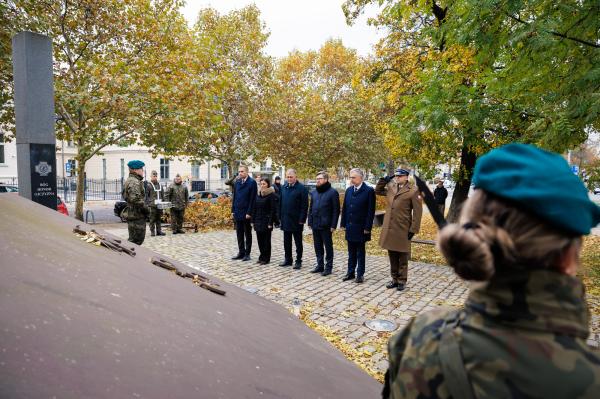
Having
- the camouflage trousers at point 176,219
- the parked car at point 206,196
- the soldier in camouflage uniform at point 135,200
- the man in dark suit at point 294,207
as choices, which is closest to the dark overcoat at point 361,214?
the man in dark suit at point 294,207

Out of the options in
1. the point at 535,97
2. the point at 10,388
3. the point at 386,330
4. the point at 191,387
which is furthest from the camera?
the point at 535,97

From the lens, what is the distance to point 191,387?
1.51 m

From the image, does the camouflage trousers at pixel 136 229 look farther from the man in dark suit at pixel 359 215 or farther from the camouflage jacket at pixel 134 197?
the man in dark suit at pixel 359 215

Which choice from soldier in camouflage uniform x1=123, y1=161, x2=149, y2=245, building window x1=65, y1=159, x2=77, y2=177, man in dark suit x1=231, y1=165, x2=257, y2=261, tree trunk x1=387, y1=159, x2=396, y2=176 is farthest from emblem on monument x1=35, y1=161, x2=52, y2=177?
tree trunk x1=387, y1=159, x2=396, y2=176

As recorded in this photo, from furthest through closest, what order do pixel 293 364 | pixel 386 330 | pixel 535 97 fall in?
pixel 535 97, pixel 386 330, pixel 293 364

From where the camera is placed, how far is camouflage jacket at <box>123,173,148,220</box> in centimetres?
743

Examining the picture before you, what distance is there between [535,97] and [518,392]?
258 inches

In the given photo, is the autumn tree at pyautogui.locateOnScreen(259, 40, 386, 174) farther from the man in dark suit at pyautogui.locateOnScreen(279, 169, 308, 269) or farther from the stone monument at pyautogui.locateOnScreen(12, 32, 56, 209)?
the stone monument at pyautogui.locateOnScreen(12, 32, 56, 209)

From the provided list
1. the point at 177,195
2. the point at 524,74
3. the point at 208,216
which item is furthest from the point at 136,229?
the point at 208,216

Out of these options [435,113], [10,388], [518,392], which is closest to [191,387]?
[10,388]

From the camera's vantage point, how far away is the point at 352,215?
23.6ft

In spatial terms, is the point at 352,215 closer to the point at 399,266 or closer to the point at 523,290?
the point at 399,266

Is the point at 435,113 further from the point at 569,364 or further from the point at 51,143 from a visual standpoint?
the point at 51,143

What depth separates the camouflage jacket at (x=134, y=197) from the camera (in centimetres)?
743
